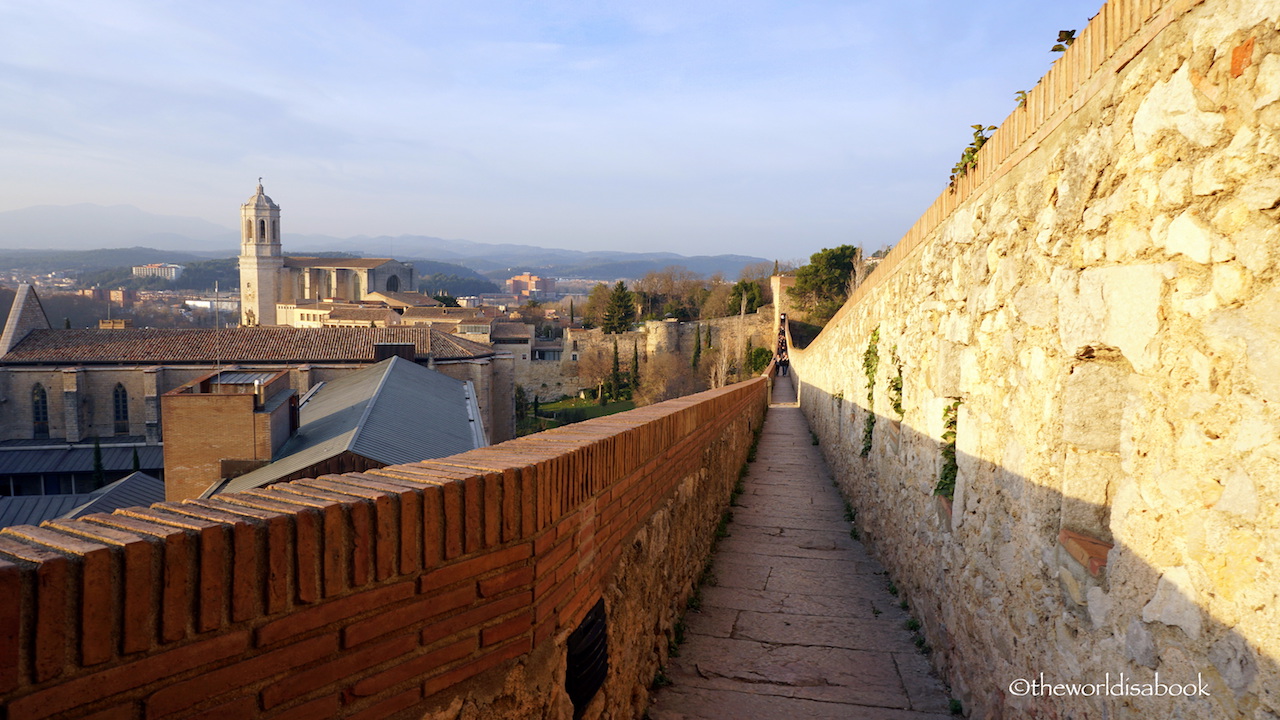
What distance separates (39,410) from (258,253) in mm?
55590

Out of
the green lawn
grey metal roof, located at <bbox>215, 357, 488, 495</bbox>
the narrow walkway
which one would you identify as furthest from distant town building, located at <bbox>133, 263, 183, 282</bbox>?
the narrow walkway

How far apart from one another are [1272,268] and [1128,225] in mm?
638

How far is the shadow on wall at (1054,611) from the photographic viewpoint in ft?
6.15

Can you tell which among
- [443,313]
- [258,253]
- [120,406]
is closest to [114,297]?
[258,253]

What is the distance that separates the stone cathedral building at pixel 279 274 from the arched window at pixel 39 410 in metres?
44.3

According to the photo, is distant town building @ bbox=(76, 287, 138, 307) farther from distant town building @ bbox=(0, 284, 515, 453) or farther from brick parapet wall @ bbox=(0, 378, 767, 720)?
brick parapet wall @ bbox=(0, 378, 767, 720)

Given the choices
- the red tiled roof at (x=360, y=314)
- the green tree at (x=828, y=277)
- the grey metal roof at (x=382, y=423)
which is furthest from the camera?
the red tiled roof at (x=360, y=314)

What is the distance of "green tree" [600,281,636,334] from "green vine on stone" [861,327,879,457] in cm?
5548

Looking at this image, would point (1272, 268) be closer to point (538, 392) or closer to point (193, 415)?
point (193, 415)

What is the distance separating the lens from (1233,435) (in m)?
1.82

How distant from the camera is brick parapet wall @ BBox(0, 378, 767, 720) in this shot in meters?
1.25

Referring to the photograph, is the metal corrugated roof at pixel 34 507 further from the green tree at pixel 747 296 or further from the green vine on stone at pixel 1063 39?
the green tree at pixel 747 296

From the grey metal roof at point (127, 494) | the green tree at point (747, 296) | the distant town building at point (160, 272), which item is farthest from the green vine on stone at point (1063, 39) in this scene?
the distant town building at point (160, 272)

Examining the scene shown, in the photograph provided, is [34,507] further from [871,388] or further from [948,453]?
[948,453]
